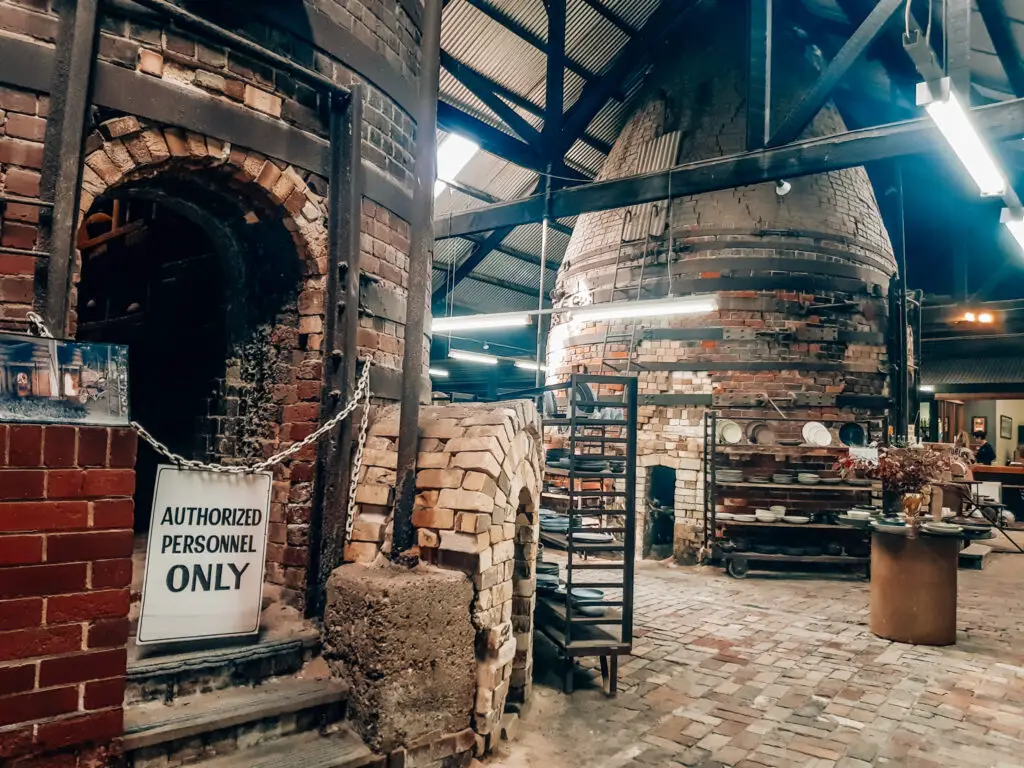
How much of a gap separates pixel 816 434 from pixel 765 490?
3.23 ft

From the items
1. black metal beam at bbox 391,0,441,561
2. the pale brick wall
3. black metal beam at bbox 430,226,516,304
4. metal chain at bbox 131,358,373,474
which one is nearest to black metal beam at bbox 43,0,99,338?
metal chain at bbox 131,358,373,474

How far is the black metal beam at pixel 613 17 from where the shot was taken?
9078 millimetres

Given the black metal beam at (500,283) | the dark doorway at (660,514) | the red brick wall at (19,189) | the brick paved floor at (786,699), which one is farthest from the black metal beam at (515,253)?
the red brick wall at (19,189)

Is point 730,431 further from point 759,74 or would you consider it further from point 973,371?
→ point 973,371

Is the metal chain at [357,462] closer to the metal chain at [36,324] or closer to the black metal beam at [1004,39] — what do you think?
the metal chain at [36,324]

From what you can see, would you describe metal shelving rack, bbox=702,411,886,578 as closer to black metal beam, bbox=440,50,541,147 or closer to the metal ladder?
the metal ladder

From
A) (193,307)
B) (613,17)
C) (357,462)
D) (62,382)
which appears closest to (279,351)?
(357,462)

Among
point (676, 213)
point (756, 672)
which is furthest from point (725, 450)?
point (756, 672)

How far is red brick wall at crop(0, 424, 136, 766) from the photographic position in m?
1.94

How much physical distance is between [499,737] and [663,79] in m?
9.72

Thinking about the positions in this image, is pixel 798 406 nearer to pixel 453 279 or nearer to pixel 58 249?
pixel 453 279

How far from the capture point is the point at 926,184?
12.2 meters

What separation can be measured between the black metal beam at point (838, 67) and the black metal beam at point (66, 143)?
5779 millimetres

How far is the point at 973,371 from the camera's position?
1398cm
